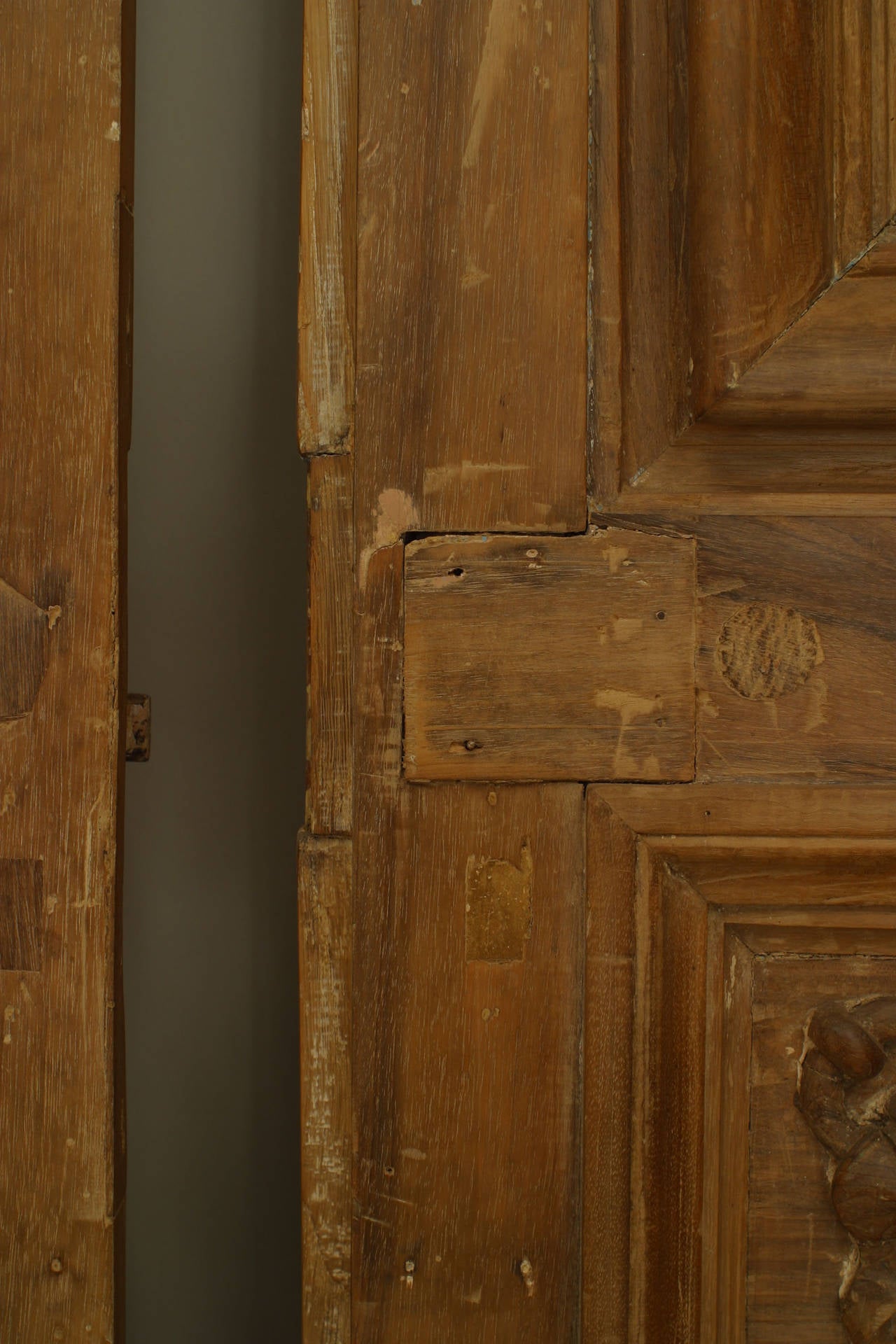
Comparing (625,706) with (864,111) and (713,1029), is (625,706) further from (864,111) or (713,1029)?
(864,111)

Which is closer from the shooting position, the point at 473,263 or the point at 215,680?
the point at 473,263

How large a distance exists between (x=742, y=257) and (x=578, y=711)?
240mm

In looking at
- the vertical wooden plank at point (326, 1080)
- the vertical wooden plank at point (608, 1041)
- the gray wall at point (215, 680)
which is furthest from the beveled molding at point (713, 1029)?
the gray wall at point (215, 680)

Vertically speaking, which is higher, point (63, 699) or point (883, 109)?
point (883, 109)

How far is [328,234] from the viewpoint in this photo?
471 mm

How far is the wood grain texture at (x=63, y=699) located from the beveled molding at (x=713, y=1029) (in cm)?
26

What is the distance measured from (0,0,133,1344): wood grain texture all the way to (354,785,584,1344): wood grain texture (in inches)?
5.6

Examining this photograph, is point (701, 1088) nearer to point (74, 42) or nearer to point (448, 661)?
point (448, 661)

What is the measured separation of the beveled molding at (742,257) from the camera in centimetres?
44

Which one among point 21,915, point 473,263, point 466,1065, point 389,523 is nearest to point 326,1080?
point 466,1065

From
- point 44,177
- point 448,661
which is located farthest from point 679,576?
point 44,177

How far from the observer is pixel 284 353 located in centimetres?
60

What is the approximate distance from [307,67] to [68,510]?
266 millimetres

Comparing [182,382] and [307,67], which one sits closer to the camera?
[307,67]
